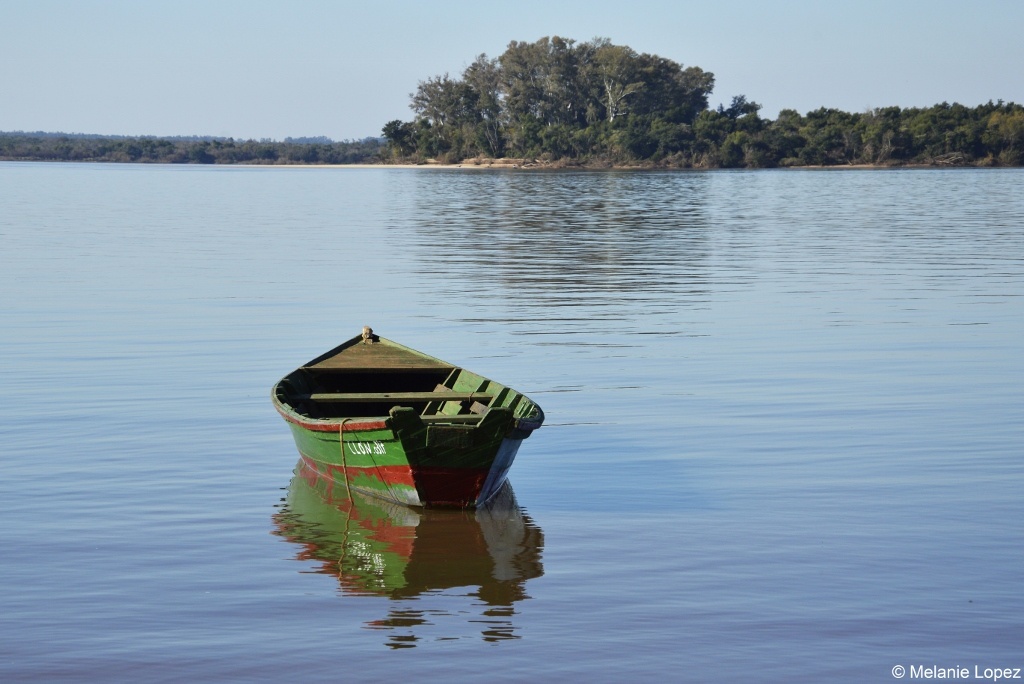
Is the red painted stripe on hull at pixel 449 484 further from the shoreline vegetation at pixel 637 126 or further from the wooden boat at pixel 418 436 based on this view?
the shoreline vegetation at pixel 637 126

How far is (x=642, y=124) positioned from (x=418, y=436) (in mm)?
136979

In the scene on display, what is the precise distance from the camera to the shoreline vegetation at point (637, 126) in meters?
136

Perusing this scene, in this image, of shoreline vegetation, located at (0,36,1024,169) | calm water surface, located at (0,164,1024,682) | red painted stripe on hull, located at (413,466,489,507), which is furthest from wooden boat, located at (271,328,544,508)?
shoreline vegetation, located at (0,36,1024,169)

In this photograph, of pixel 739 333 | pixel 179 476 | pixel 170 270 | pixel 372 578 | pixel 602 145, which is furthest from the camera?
pixel 602 145

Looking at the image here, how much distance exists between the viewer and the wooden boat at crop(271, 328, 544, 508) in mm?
9977

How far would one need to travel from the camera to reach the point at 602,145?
472 ft

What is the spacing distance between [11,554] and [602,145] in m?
137

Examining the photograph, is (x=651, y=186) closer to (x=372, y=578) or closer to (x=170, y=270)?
(x=170, y=270)

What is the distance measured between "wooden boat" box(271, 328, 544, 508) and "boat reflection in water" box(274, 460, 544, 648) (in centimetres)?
20

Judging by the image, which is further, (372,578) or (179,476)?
(179,476)

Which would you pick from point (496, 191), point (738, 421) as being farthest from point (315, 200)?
point (738, 421)

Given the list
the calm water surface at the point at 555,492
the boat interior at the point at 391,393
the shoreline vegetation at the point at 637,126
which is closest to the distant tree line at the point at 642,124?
the shoreline vegetation at the point at 637,126

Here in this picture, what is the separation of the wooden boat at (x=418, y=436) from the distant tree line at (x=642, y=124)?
130m

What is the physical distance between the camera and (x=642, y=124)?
470 feet
